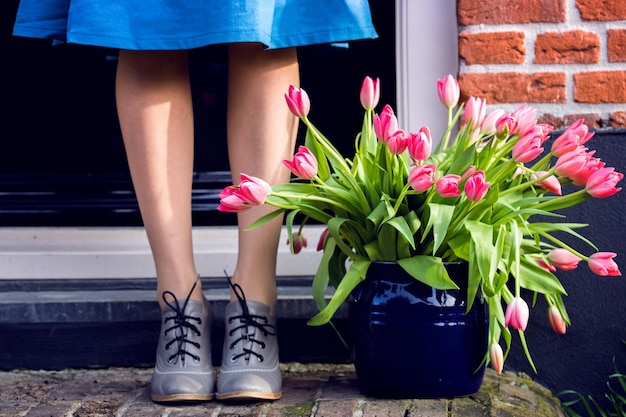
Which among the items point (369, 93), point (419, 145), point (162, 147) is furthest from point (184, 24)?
point (419, 145)

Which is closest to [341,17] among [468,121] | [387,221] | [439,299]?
[468,121]

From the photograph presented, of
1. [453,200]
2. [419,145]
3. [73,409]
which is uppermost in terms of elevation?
[419,145]

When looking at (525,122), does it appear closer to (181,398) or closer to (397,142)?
(397,142)

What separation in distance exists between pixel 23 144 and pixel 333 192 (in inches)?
46.1

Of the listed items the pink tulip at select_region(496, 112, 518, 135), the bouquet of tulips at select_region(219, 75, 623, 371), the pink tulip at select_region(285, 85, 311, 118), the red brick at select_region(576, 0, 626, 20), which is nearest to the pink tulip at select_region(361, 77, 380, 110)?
the bouquet of tulips at select_region(219, 75, 623, 371)

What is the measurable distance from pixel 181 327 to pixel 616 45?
104 centimetres

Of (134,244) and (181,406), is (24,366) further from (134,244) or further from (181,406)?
(181,406)

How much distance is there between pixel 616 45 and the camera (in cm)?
169

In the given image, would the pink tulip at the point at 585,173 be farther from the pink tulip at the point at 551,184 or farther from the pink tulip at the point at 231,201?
the pink tulip at the point at 231,201

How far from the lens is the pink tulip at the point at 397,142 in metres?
1.31

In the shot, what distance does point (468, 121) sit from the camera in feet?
4.73

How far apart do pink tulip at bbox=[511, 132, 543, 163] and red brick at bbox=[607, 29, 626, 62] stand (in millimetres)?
459

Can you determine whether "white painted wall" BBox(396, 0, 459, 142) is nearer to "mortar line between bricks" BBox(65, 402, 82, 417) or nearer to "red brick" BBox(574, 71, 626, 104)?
"red brick" BBox(574, 71, 626, 104)

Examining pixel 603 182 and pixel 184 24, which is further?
pixel 184 24
